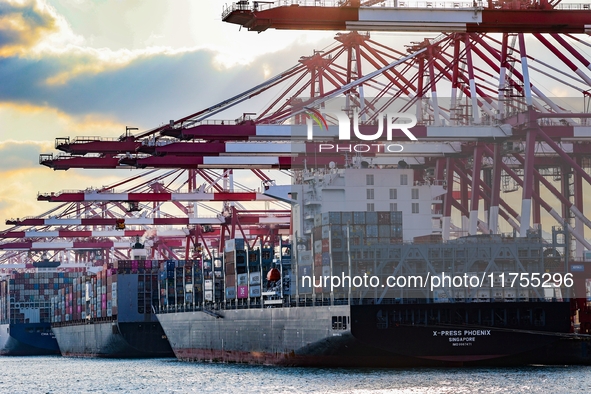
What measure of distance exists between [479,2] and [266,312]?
19.9 metres

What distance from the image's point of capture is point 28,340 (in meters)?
112

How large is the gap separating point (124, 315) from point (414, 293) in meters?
39.5

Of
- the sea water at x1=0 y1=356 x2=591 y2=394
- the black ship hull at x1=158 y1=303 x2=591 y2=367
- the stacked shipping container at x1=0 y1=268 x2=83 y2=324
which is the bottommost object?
the sea water at x1=0 y1=356 x2=591 y2=394

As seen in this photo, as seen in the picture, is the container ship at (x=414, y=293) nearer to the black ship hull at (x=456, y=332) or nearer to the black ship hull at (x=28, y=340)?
the black ship hull at (x=456, y=332)

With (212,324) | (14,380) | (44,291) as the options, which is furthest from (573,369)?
(44,291)

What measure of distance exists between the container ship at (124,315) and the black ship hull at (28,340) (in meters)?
17.0

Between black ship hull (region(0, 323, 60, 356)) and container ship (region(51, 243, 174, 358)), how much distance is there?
55.9 feet

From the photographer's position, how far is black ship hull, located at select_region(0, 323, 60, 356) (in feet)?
362

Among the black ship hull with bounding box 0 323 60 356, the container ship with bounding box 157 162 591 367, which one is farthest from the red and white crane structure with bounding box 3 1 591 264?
the black ship hull with bounding box 0 323 60 356

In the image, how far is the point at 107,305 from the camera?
8694 cm

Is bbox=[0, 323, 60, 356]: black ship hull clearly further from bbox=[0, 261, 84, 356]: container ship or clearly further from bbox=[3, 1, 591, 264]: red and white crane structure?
bbox=[3, 1, 591, 264]: red and white crane structure

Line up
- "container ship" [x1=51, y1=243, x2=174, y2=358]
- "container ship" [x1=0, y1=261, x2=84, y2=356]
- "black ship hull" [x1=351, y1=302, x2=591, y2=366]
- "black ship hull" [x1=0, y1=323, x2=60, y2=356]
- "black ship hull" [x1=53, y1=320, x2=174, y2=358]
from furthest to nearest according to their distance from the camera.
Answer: "container ship" [x1=0, y1=261, x2=84, y2=356], "black ship hull" [x1=0, y1=323, x2=60, y2=356], "container ship" [x1=51, y1=243, x2=174, y2=358], "black ship hull" [x1=53, y1=320, x2=174, y2=358], "black ship hull" [x1=351, y1=302, x2=591, y2=366]

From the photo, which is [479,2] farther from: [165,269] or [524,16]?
[165,269]

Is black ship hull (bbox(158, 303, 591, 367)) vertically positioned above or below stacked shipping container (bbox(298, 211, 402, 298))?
below
